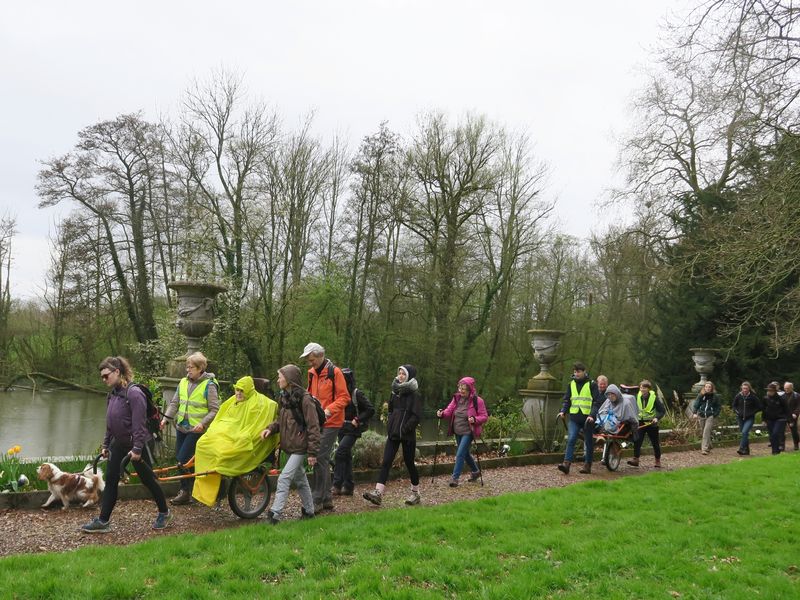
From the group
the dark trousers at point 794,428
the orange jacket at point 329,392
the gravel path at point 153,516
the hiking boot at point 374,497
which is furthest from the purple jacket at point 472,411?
the dark trousers at point 794,428

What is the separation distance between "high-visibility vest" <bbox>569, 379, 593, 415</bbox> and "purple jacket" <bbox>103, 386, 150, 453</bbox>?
658 centimetres

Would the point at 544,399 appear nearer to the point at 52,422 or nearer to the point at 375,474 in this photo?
the point at 375,474

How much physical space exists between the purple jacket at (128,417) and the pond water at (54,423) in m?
4.87

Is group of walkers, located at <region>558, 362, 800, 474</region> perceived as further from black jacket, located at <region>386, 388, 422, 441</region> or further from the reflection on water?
the reflection on water

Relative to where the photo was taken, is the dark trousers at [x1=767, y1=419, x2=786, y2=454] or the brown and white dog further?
the dark trousers at [x1=767, y1=419, x2=786, y2=454]

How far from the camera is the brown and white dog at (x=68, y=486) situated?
660 cm

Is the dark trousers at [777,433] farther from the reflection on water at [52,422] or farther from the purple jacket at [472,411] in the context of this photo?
the reflection on water at [52,422]

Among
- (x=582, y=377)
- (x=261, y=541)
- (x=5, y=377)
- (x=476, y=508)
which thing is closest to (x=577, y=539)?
(x=476, y=508)

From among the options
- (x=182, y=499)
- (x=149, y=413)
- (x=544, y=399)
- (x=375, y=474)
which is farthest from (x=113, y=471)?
(x=544, y=399)

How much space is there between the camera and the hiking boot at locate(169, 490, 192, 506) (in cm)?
714

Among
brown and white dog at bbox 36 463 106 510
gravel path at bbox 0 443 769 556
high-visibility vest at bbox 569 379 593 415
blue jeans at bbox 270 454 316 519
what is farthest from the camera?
high-visibility vest at bbox 569 379 593 415

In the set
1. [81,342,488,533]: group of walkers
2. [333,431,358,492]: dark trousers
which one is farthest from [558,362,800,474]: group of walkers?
[333,431,358,492]: dark trousers

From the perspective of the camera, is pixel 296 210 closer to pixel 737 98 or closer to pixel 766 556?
pixel 737 98

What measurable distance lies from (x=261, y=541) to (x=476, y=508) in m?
2.51
